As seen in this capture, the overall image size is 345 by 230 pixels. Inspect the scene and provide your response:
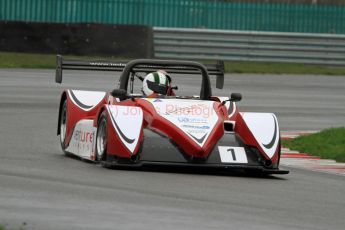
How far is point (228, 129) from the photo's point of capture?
14.1 m

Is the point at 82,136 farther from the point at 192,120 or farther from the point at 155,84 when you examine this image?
the point at 192,120

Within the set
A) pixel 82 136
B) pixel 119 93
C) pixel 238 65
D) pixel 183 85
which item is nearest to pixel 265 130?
pixel 119 93

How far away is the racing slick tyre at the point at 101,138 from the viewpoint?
1364cm

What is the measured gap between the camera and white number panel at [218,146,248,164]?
44.0 feet

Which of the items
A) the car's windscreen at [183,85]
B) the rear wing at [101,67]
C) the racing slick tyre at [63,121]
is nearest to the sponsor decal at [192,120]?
the rear wing at [101,67]

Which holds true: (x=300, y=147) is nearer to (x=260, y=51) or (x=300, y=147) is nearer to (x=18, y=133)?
(x=18, y=133)

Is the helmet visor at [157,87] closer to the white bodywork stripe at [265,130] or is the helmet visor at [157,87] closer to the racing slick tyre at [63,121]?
the white bodywork stripe at [265,130]

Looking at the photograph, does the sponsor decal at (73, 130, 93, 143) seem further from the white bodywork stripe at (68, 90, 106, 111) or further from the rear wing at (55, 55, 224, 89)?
the rear wing at (55, 55, 224, 89)

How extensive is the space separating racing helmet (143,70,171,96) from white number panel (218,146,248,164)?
160 centimetres

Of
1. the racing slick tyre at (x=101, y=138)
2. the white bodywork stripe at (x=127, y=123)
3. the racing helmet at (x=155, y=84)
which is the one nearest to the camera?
the white bodywork stripe at (x=127, y=123)

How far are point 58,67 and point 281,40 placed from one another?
20.4m

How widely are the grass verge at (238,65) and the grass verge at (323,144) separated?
13.6 m

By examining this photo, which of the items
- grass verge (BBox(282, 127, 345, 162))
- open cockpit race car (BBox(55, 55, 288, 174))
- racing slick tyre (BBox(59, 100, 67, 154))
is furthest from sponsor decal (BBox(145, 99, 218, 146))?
grass verge (BBox(282, 127, 345, 162))

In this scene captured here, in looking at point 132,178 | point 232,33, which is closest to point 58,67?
point 132,178
